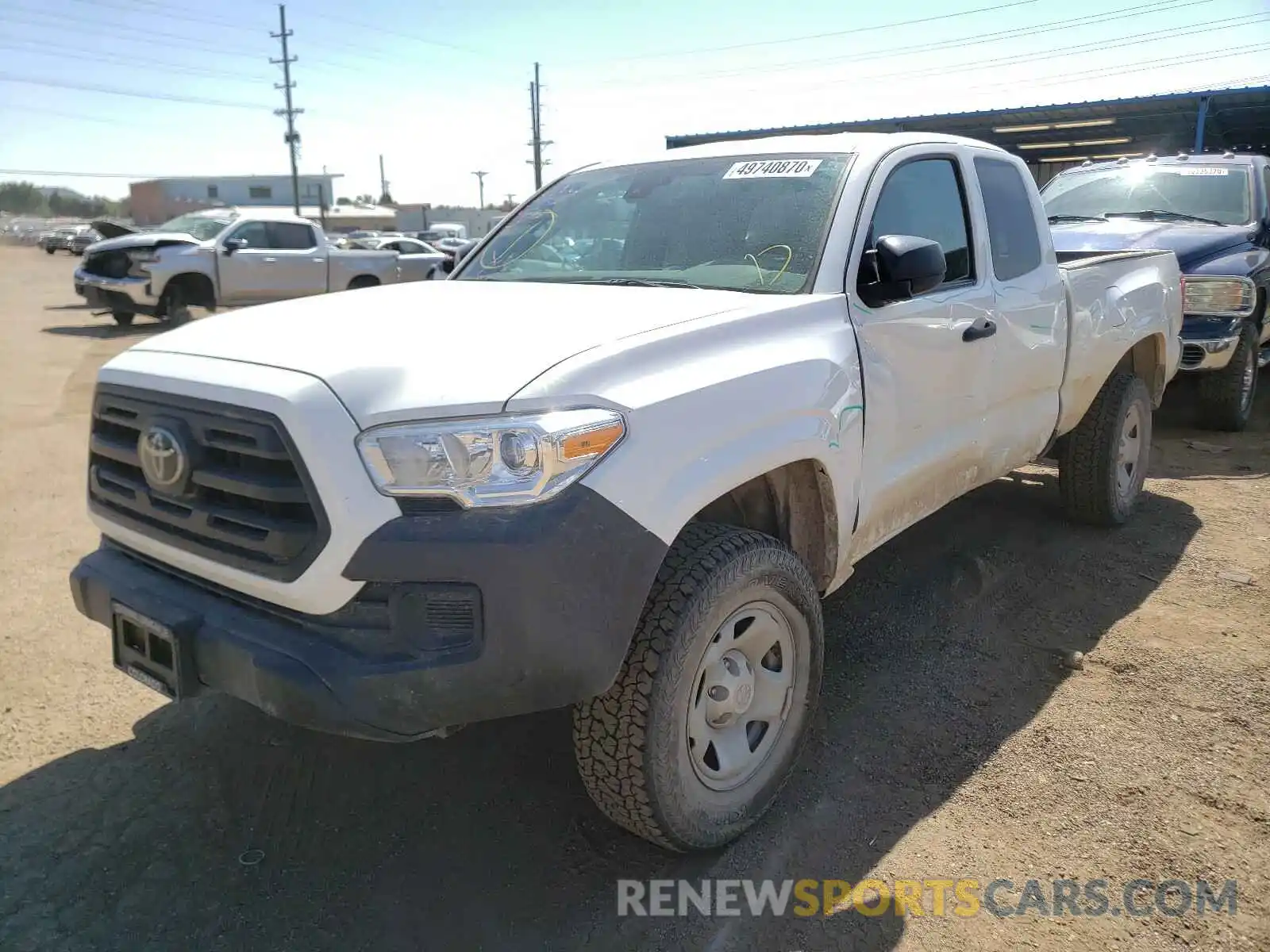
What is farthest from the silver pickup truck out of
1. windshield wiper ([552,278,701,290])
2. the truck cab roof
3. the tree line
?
the tree line

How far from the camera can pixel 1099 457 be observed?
196 inches

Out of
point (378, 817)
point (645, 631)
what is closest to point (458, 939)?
point (378, 817)

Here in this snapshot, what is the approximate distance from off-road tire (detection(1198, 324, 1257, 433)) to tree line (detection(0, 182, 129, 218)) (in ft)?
355

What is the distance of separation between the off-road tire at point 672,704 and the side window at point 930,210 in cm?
137

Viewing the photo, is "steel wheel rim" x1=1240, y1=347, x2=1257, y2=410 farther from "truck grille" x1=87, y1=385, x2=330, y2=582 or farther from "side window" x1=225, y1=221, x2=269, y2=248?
"side window" x1=225, y1=221, x2=269, y2=248

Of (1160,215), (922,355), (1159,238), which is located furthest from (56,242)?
(922,355)

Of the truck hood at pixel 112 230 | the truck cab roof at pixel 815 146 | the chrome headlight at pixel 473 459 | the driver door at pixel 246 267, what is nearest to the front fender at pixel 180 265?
the driver door at pixel 246 267

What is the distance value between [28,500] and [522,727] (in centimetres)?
403

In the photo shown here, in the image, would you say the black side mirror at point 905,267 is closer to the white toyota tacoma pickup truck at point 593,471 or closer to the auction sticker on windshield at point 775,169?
the white toyota tacoma pickup truck at point 593,471

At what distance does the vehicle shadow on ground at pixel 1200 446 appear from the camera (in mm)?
6496

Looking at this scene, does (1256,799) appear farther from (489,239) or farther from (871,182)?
(489,239)

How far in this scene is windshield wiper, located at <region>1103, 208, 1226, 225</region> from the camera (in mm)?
7844

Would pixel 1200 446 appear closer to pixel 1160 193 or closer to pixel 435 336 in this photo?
pixel 1160 193

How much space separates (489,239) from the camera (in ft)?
13.6
